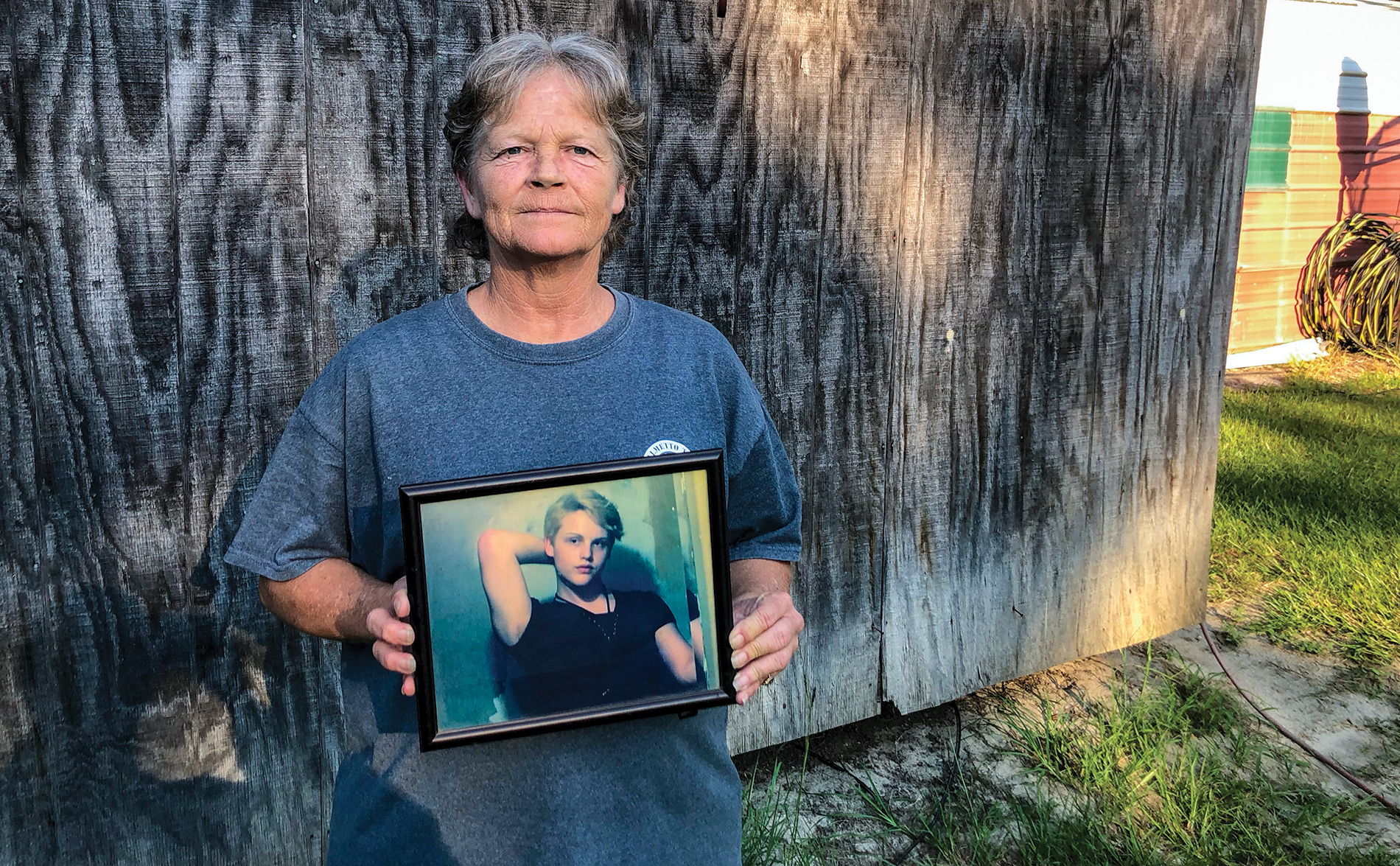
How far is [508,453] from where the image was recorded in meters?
1.40

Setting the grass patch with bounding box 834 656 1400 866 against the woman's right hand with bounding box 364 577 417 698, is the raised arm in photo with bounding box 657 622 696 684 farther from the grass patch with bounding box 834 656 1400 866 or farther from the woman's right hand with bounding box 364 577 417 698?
the grass patch with bounding box 834 656 1400 866

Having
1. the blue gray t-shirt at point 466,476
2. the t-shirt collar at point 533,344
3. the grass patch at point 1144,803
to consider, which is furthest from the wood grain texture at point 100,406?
the grass patch at point 1144,803

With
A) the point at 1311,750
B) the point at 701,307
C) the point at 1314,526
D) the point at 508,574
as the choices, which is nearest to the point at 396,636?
the point at 508,574

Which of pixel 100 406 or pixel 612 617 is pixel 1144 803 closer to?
pixel 612 617

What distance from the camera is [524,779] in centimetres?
138

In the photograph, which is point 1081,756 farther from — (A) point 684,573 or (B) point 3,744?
(B) point 3,744

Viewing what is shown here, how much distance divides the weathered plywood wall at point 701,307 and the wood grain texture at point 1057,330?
1 cm

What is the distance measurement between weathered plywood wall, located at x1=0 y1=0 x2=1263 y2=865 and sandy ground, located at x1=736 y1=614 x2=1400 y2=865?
13 cm

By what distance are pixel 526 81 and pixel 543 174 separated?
0.14 meters

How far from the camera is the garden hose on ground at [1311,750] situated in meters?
2.73

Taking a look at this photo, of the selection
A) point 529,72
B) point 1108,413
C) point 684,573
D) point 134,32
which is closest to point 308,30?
point 134,32

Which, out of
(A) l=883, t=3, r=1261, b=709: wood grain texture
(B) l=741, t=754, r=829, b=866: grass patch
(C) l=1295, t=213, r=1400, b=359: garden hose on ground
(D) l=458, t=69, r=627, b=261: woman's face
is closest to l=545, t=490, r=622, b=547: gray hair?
(D) l=458, t=69, r=627, b=261: woman's face

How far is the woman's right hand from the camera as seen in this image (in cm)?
121

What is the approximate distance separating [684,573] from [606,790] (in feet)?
1.14
